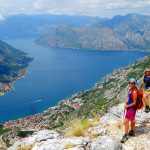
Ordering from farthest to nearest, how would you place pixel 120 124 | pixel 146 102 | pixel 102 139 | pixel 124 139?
1. pixel 146 102
2. pixel 120 124
3. pixel 124 139
4. pixel 102 139

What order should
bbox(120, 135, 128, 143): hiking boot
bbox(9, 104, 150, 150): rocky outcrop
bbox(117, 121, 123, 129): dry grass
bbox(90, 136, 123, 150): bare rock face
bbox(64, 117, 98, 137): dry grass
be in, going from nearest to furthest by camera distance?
bbox(90, 136, 123, 150): bare rock face < bbox(9, 104, 150, 150): rocky outcrop < bbox(120, 135, 128, 143): hiking boot < bbox(64, 117, 98, 137): dry grass < bbox(117, 121, 123, 129): dry grass

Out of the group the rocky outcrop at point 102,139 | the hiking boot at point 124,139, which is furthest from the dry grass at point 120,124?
the hiking boot at point 124,139

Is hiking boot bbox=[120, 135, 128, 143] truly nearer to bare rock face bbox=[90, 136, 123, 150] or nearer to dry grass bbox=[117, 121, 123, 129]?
bare rock face bbox=[90, 136, 123, 150]

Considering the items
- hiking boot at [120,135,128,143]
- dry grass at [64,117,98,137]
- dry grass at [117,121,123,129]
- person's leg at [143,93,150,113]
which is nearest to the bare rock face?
hiking boot at [120,135,128,143]

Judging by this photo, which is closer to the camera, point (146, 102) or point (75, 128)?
point (75, 128)

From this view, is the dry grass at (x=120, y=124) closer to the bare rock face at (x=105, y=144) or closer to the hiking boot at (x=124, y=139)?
the hiking boot at (x=124, y=139)

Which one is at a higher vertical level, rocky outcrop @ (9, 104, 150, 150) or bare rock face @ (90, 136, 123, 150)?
bare rock face @ (90, 136, 123, 150)

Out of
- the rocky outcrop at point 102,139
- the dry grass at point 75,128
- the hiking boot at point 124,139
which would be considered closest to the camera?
the rocky outcrop at point 102,139

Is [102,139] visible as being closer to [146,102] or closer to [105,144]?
[105,144]

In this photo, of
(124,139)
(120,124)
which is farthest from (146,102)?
(124,139)

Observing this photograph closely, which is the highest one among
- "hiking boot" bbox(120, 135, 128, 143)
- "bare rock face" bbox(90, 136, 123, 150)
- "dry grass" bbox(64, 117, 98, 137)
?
"bare rock face" bbox(90, 136, 123, 150)

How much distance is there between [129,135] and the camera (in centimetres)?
1725

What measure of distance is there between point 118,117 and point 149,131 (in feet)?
13.5

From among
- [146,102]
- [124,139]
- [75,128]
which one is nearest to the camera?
[124,139]
